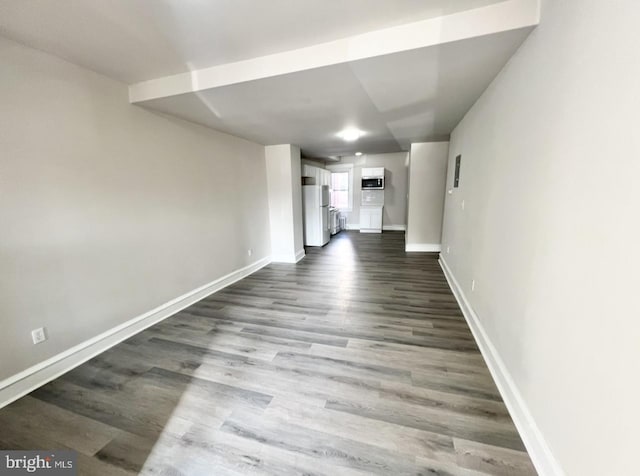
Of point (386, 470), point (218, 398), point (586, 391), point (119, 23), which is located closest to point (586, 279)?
point (586, 391)

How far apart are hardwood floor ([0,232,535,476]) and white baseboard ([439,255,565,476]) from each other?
49mm

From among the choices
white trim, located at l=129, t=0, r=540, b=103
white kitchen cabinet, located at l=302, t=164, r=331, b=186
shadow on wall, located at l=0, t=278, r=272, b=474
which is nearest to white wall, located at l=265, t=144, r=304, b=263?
white kitchen cabinet, located at l=302, t=164, r=331, b=186

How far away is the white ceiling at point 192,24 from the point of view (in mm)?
1450

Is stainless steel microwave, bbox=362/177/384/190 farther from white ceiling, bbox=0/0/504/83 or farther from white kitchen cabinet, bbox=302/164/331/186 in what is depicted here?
white ceiling, bbox=0/0/504/83

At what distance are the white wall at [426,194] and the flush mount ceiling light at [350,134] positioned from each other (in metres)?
1.43

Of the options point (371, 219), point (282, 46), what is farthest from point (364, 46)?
point (371, 219)

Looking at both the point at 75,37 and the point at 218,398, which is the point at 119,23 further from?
the point at 218,398

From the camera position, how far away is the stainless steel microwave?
7877 millimetres

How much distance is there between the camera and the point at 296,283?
3.96 meters

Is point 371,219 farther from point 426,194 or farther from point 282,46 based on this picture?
point 282,46

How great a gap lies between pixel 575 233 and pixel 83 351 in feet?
11.4

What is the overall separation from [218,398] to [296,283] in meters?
2.24

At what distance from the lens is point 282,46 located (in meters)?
1.86

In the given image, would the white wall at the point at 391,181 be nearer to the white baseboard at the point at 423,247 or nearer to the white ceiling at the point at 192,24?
the white baseboard at the point at 423,247
